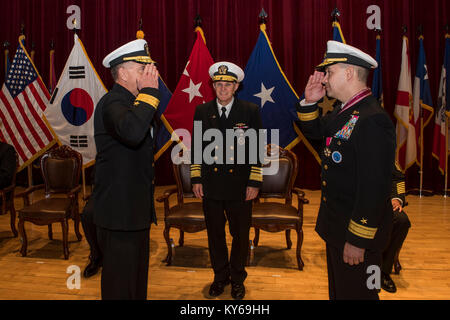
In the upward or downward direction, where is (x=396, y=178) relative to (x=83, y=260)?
upward

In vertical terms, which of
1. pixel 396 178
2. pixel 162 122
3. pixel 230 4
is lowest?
pixel 396 178

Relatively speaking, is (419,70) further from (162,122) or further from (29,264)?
(29,264)

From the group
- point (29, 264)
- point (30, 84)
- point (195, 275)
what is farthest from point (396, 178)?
point (30, 84)

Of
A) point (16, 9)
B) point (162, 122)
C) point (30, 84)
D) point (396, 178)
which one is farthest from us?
point (16, 9)

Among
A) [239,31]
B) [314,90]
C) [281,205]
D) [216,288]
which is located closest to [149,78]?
[314,90]

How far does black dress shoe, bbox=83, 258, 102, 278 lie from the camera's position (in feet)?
10.3

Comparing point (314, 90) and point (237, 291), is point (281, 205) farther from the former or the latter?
point (314, 90)

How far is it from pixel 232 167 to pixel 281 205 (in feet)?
3.69

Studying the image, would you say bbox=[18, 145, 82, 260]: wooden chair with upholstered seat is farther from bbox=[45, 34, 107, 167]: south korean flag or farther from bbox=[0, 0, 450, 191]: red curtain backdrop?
bbox=[0, 0, 450, 191]: red curtain backdrop

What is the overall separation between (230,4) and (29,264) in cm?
517

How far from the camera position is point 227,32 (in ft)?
21.3

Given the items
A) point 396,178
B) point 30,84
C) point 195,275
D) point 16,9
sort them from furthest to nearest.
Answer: point 16,9 → point 30,84 → point 195,275 → point 396,178

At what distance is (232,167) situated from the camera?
2684 millimetres

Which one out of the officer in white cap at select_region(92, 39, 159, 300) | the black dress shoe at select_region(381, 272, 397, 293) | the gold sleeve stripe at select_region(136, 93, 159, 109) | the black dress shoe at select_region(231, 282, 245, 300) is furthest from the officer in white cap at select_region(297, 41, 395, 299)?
the black dress shoe at select_region(381, 272, 397, 293)
